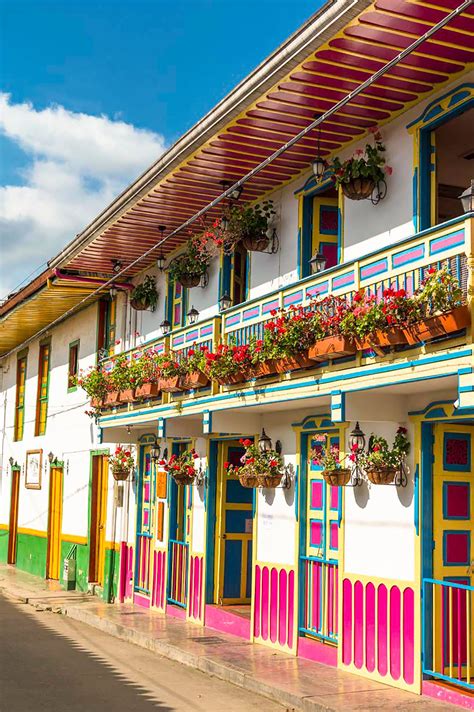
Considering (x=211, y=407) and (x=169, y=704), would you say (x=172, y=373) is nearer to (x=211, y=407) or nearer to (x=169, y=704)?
(x=211, y=407)

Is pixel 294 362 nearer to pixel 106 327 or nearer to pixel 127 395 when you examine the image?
pixel 127 395

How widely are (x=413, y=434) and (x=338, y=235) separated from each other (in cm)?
303

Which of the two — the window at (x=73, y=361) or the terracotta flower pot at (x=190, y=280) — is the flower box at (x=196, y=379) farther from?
the window at (x=73, y=361)

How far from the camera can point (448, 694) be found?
8719 millimetres

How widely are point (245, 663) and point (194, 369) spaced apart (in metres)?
4.15

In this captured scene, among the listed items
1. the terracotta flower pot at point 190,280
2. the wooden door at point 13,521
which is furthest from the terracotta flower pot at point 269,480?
the wooden door at point 13,521

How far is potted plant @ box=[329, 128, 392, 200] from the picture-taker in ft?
33.9

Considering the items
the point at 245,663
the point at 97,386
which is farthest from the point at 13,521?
the point at 245,663

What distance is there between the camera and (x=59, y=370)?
73.8ft

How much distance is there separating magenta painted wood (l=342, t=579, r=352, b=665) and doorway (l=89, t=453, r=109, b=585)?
9110 mm

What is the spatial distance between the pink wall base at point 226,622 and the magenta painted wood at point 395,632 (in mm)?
3533

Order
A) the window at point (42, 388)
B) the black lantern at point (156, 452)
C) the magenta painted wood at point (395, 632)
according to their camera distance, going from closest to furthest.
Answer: the magenta painted wood at point (395, 632) → the black lantern at point (156, 452) → the window at point (42, 388)

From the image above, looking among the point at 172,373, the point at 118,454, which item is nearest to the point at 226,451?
the point at 172,373

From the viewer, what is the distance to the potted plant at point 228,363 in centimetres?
1117
